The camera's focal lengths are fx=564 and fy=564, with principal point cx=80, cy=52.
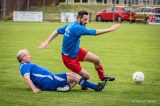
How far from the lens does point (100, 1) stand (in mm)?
75125

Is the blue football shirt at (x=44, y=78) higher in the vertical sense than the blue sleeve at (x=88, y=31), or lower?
lower

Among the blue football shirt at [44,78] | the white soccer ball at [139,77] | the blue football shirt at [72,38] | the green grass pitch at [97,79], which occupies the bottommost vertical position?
the green grass pitch at [97,79]

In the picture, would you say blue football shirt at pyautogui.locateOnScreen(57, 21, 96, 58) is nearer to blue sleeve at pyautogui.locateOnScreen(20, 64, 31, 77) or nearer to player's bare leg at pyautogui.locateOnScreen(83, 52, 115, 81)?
player's bare leg at pyautogui.locateOnScreen(83, 52, 115, 81)

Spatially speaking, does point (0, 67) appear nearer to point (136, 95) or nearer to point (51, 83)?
point (51, 83)

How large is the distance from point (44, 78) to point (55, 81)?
0.25 metres

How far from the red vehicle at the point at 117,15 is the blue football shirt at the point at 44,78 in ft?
146

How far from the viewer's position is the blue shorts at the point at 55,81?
40.8 feet

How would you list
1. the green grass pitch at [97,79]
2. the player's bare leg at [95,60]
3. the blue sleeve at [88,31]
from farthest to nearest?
Answer: the player's bare leg at [95,60] < the blue sleeve at [88,31] < the green grass pitch at [97,79]

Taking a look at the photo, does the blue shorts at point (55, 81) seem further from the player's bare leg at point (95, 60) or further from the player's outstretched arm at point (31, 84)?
the player's bare leg at point (95, 60)

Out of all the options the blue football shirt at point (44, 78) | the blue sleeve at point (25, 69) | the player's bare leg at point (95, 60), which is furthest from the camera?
the player's bare leg at point (95, 60)

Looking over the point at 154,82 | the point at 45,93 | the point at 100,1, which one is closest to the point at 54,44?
the point at 154,82

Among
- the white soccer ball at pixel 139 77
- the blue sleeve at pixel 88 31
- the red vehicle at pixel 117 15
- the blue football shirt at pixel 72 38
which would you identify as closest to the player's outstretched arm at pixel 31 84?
the blue football shirt at pixel 72 38

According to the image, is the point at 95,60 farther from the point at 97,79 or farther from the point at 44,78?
the point at 97,79

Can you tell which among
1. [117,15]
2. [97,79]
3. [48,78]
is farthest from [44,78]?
[117,15]
